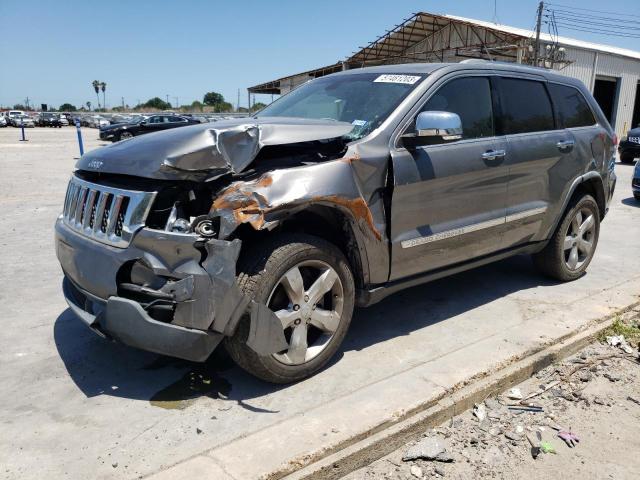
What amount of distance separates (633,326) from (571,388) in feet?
4.15

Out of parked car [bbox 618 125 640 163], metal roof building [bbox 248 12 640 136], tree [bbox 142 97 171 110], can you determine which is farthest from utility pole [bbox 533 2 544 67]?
tree [bbox 142 97 171 110]

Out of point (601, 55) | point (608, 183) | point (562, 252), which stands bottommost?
point (562, 252)

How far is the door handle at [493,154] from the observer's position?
13.3 feet

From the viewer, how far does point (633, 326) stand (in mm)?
4324

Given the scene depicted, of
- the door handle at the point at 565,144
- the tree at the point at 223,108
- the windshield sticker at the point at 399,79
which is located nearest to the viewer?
the windshield sticker at the point at 399,79

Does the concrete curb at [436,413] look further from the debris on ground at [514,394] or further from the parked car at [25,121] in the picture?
the parked car at [25,121]

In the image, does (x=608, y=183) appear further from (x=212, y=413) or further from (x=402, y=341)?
(x=212, y=413)

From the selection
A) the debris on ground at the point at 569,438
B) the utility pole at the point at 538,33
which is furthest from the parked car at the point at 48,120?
the debris on ground at the point at 569,438

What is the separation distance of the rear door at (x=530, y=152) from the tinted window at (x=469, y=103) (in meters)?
0.16

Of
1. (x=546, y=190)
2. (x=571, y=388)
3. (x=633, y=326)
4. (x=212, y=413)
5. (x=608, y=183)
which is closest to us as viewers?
(x=212, y=413)

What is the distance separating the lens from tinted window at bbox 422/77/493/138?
12.8ft

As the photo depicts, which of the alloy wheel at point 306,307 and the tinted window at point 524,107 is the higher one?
the tinted window at point 524,107

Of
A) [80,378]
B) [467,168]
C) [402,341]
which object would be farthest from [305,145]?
[80,378]

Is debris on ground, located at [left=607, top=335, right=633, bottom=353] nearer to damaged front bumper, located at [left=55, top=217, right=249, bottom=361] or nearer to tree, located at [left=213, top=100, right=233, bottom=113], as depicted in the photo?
damaged front bumper, located at [left=55, top=217, right=249, bottom=361]
